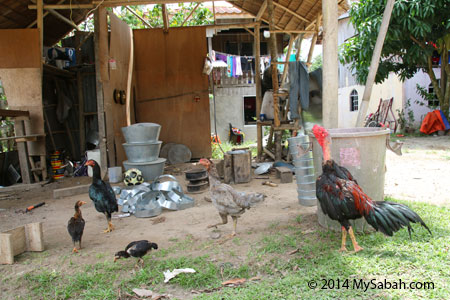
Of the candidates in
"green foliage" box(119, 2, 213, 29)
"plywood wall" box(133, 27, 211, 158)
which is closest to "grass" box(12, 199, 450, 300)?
"plywood wall" box(133, 27, 211, 158)

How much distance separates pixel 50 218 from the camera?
5086mm

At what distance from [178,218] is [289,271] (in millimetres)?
2258

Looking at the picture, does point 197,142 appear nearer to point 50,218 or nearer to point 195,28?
point 195,28

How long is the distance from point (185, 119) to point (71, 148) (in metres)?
3.92

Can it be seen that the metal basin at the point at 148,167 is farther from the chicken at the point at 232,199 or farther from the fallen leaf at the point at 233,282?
the fallen leaf at the point at 233,282

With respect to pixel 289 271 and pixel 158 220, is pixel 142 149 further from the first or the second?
pixel 289 271

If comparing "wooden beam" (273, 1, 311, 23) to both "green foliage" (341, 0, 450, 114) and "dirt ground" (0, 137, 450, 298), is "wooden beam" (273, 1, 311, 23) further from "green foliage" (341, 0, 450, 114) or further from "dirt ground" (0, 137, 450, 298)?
"dirt ground" (0, 137, 450, 298)

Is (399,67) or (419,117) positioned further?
(419,117)

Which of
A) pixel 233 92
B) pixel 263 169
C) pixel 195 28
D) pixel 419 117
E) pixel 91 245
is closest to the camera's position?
pixel 91 245

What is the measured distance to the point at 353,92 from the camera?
20281mm

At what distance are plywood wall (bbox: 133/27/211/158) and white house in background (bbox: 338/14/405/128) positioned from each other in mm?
9656

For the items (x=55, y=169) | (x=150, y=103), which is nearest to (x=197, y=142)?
(x=150, y=103)

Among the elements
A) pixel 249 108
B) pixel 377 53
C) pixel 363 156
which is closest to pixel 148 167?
pixel 363 156

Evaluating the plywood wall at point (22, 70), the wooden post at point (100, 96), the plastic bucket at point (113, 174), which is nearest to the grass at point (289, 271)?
the plastic bucket at point (113, 174)
